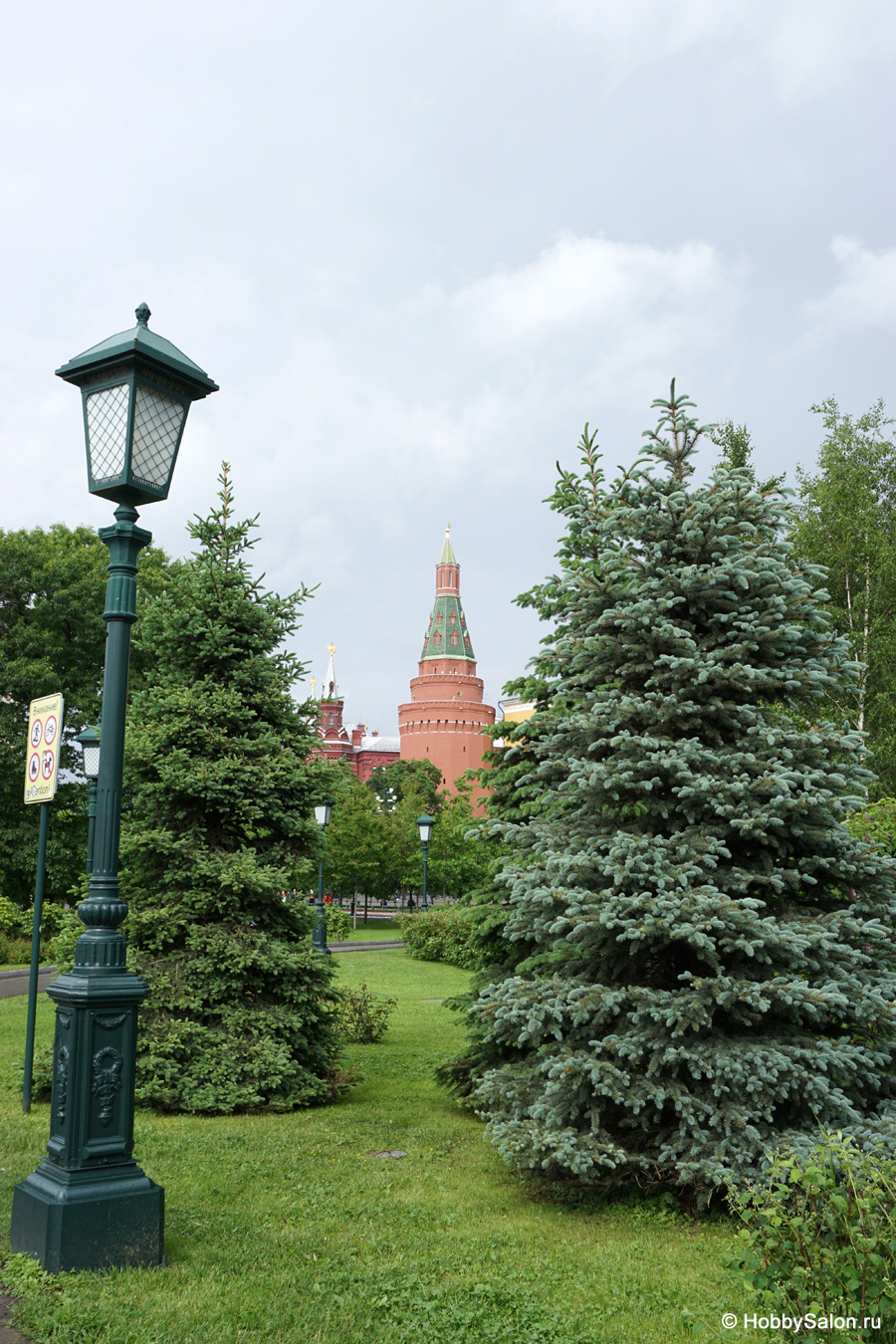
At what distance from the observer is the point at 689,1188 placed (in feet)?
18.5

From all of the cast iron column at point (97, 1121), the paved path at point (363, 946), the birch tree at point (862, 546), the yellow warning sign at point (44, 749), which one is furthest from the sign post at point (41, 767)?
the paved path at point (363, 946)

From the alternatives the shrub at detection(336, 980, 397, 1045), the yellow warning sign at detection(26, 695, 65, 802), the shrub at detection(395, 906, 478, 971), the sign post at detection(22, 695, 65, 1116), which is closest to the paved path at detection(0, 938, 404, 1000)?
the shrub at detection(395, 906, 478, 971)

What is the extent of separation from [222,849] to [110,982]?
453 cm

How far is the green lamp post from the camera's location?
427cm

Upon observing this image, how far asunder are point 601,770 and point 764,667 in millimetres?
1478

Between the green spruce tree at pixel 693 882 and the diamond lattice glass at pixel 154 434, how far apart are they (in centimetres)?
284

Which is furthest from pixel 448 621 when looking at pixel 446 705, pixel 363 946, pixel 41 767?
pixel 41 767

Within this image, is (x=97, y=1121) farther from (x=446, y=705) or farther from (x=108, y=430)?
(x=446, y=705)

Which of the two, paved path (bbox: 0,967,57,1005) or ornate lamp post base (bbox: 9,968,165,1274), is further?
paved path (bbox: 0,967,57,1005)

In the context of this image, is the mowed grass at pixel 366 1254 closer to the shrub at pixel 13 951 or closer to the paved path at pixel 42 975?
the paved path at pixel 42 975

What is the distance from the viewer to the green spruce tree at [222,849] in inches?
322

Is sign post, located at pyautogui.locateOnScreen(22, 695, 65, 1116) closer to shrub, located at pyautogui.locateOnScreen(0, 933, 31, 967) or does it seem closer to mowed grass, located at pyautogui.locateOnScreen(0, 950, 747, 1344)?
mowed grass, located at pyautogui.locateOnScreen(0, 950, 747, 1344)

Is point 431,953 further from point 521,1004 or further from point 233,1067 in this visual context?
point 521,1004

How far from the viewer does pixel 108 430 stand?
16.5 ft
